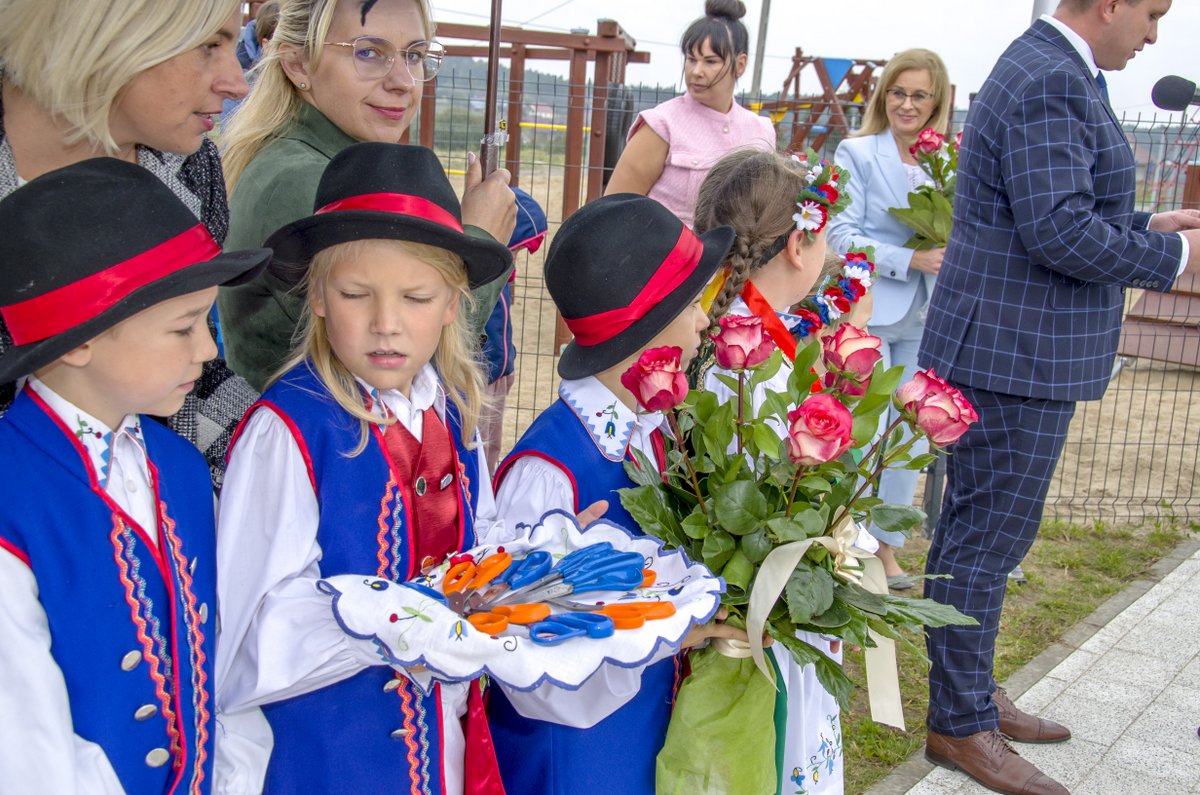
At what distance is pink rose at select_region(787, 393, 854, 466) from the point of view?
174 centimetres

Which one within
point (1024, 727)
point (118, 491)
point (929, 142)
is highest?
point (929, 142)

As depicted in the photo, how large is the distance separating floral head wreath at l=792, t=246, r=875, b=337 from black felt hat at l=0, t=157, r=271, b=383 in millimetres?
2016

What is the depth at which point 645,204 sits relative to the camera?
2297 millimetres

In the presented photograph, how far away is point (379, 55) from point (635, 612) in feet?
4.00

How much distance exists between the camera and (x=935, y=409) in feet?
5.95

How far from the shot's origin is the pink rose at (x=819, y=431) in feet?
5.71

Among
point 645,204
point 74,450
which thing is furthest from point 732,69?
point 74,450

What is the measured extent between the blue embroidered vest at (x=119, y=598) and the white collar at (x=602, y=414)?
804 millimetres

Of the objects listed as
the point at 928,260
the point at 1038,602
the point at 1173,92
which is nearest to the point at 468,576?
the point at 928,260

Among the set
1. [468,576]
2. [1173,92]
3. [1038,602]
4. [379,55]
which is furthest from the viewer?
[1038,602]

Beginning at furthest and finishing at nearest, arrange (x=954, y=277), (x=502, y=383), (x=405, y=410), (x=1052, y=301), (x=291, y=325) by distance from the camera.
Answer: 1. (x=502, y=383)
2. (x=954, y=277)
3. (x=1052, y=301)
4. (x=291, y=325)
5. (x=405, y=410)

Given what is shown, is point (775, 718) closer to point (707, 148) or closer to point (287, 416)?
point (287, 416)

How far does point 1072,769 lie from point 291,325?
2790 millimetres

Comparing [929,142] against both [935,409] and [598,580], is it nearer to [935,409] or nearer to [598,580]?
[935,409]
